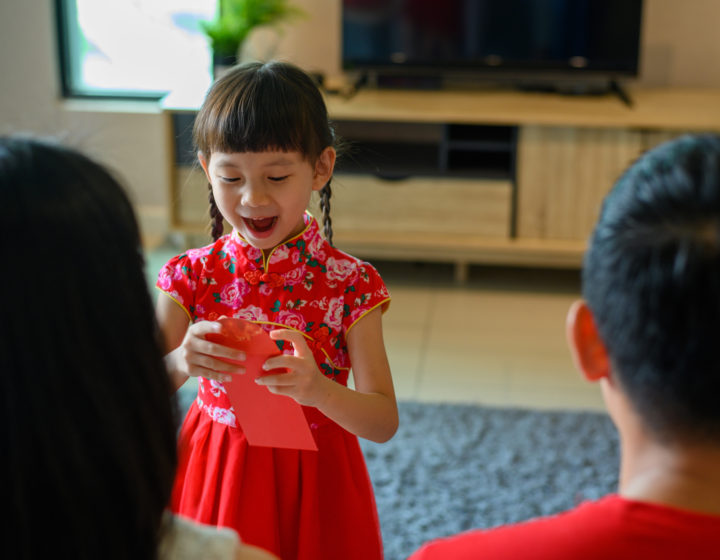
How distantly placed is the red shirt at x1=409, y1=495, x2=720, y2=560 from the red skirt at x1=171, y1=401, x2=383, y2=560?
0.54 metres

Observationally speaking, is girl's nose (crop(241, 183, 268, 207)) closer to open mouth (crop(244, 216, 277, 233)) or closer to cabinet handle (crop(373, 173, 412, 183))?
open mouth (crop(244, 216, 277, 233))

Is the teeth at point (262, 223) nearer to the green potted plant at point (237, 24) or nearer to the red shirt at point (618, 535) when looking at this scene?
the red shirt at point (618, 535)

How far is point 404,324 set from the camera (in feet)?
10.00

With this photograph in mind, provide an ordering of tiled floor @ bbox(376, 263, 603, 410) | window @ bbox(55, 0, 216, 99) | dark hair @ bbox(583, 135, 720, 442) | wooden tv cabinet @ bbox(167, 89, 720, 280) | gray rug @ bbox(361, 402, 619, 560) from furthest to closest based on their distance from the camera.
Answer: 1. window @ bbox(55, 0, 216, 99)
2. wooden tv cabinet @ bbox(167, 89, 720, 280)
3. tiled floor @ bbox(376, 263, 603, 410)
4. gray rug @ bbox(361, 402, 619, 560)
5. dark hair @ bbox(583, 135, 720, 442)

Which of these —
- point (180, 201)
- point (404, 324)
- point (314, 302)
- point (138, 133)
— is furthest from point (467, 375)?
point (138, 133)

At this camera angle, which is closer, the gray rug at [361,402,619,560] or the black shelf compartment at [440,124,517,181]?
the gray rug at [361,402,619,560]

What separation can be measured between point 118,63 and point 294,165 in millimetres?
2974

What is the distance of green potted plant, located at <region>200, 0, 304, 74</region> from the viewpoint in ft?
10.7

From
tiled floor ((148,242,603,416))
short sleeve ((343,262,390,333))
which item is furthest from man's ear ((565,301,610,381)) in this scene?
tiled floor ((148,242,603,416))

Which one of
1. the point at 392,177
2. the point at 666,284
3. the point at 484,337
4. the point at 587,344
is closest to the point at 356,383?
the point at 587,344

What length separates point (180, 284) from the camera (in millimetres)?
1179

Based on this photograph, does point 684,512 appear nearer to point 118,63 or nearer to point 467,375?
point 467,375

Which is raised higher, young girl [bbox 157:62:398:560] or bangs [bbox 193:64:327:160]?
bangs [bbox 193:64:327:160]

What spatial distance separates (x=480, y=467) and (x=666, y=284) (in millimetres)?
1669
